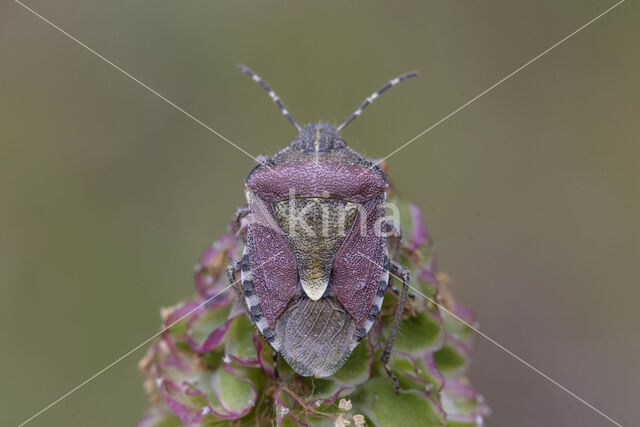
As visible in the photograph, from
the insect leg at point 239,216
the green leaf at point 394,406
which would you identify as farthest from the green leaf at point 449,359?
the insect leg at point 239,216

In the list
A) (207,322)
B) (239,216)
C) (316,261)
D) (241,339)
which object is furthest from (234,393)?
(239,216)

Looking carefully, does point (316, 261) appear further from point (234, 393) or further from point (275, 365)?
point (234, 393)

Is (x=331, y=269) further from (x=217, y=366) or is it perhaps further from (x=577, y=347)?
(x=577, y=347)

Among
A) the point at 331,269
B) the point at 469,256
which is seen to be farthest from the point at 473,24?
the point at 331,269

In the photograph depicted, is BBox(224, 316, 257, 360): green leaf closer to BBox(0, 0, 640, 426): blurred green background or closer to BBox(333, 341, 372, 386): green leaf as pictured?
BBox(333, 341, 372, 386): green leaf

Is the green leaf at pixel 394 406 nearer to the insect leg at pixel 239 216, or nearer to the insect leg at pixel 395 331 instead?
the insect leg at pixel 395 331
